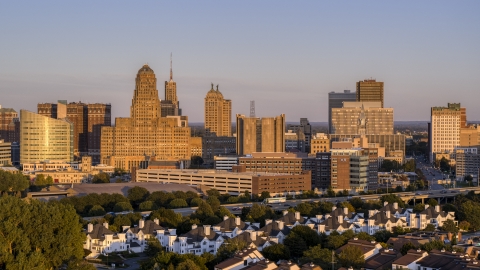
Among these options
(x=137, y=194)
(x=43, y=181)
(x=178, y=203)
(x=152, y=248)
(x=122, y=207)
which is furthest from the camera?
(x=43, y=181)

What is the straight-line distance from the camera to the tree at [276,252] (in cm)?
5072

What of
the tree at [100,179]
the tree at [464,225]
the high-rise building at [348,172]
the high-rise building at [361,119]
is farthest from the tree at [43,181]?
the high-rise building at [361,119]

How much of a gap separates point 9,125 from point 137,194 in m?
104

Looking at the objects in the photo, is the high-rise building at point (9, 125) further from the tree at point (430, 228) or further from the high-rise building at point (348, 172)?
the tree at point (430, 228)

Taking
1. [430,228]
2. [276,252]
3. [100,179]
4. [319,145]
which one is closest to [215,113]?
[319,145]

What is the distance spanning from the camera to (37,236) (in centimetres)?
4909

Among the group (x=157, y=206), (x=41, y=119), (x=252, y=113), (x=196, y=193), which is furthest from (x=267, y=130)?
(x=157, y=206)

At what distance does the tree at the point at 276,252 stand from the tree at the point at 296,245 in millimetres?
2028

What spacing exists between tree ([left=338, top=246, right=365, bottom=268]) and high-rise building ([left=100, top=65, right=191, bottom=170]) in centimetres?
10046

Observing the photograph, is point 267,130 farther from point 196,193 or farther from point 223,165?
point 196,193

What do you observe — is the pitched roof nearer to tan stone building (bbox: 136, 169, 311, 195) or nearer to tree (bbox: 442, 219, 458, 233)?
tree (bbox: 442, 219, 458, 233)

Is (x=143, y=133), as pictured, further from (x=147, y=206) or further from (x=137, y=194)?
(x=147, y=206)

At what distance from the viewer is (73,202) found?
3174 inches

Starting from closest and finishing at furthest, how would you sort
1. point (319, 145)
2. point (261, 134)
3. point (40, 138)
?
point (319, 145) < point (261, 134) < point (40, 138)
